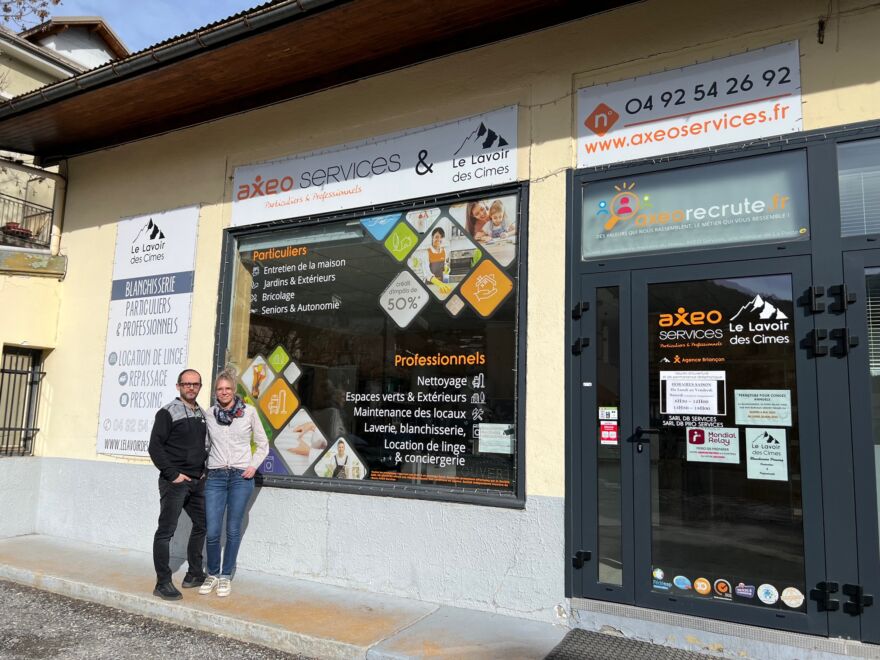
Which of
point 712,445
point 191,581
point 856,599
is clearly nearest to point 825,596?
point 856,599

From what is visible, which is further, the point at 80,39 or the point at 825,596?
the point at 80,39

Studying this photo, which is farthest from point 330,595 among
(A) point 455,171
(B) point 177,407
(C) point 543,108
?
(C) point 543,108

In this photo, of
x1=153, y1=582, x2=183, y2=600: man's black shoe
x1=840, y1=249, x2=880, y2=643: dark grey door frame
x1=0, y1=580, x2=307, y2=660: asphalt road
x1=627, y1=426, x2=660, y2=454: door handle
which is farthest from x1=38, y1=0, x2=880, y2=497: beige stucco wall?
x1=0, y1=580, x2=307, y2=660: asphalt road

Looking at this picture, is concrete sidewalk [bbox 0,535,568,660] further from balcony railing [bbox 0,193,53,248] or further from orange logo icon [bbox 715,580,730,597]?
balcony railing [bbox 0,193,53,248]

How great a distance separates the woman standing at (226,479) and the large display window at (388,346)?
2.03 feet

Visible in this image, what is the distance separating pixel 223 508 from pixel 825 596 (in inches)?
172

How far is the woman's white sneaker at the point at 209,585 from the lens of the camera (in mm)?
5219

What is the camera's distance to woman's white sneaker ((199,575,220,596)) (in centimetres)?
522

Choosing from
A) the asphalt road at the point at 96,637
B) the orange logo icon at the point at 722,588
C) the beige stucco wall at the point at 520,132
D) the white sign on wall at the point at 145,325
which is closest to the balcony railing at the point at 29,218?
the beige stucco wall at the point at 520,132

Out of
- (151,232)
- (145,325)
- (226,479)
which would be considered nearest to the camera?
(226,479)

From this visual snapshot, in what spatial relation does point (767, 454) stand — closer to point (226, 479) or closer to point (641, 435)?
point (641, 435)

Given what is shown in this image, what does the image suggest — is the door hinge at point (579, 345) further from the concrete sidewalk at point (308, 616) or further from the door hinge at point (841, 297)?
the concrete sidewalk at point (308, 616)

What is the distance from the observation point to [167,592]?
5078mm

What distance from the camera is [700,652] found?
13.2 ft
